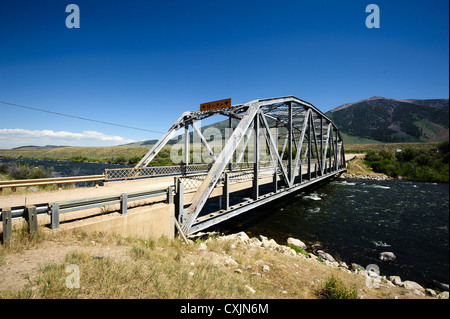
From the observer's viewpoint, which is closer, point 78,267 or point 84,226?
point 78,267

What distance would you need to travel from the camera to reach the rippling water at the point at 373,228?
9.10 meters

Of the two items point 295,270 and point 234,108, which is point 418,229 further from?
point 234,108

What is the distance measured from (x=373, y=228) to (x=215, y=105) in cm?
1448

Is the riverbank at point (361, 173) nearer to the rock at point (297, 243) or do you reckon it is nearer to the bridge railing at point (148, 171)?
the rock at point (297, 243)

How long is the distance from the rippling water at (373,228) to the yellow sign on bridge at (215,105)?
8.85 m

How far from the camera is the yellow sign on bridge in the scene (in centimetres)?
1429

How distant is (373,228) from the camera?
13.0 m

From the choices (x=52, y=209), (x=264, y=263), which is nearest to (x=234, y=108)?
(x=264, y=263)

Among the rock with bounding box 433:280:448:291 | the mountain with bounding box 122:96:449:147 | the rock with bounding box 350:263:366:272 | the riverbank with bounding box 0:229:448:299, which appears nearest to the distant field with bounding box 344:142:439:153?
the riverbank with bounding box 0:229:448:299

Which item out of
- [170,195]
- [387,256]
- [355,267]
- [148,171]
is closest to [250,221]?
[355,267]

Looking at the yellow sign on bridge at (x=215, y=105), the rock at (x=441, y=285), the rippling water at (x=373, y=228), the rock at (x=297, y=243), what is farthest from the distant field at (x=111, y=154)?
the yellow sign on bridge at (x=215, y=105)
